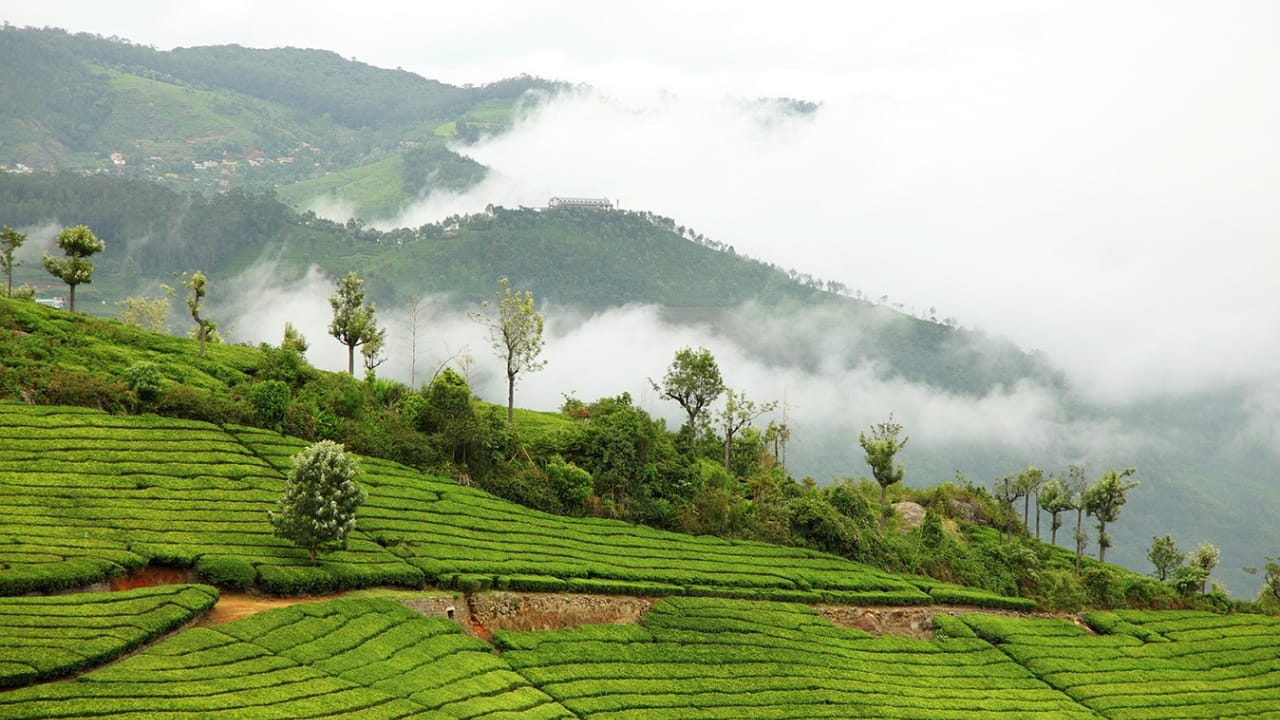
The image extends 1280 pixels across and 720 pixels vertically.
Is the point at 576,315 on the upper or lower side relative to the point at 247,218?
lower

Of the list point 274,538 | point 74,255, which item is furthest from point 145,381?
point 74,255

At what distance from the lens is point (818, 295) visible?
188 m

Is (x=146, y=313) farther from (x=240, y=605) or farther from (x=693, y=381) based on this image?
(x=240, y=605)

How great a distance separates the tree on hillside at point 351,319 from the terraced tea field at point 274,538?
32.6ft

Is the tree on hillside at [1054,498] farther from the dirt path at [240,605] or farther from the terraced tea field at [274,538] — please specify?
the dirt path at [240,605]

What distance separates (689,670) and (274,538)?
14.4 m

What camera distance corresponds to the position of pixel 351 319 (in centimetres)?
5369

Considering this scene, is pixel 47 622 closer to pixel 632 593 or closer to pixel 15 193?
pixel 632 593

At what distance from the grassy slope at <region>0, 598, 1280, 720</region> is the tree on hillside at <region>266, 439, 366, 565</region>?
2.61 metres

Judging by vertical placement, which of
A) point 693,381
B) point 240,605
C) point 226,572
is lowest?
point 240,605

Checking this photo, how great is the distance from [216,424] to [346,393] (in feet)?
22.0

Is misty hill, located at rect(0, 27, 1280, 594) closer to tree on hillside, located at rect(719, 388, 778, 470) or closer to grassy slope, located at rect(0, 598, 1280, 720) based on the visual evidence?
tree on hillside, located at rect(719, 388, 778, 470)

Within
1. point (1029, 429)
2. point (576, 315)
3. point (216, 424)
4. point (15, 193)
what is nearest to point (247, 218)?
point (15, 193)

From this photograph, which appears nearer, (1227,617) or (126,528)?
(126,528)
